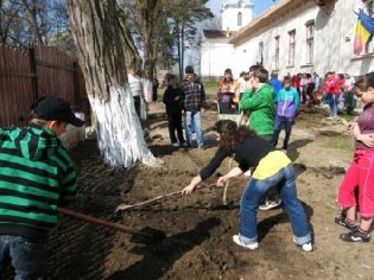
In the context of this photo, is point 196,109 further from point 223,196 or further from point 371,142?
point 371,142

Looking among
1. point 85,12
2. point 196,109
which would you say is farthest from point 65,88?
point 85,12

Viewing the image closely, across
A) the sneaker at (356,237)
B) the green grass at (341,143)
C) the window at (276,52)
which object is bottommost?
the sneaker at (356,237)

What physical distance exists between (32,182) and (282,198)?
2.66 meters

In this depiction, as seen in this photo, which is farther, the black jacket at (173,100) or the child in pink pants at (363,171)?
the black jacket at (173,100)

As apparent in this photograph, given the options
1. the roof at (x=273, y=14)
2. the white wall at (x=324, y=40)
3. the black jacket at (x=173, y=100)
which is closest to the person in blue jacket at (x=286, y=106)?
the black jacket at (x=173, y=100)

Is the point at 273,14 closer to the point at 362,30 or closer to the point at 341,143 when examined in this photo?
the point at 362,30

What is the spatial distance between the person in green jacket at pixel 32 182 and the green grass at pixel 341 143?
8.37m

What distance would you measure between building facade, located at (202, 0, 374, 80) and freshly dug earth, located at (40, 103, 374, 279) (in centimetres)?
1165

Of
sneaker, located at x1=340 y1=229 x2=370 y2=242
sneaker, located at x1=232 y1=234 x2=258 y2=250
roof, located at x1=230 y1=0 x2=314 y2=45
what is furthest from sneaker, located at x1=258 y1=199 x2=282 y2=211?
roof, located at x1=230 y1=0 x2=314 y2=45

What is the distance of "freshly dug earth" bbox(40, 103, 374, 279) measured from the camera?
13.9 ft

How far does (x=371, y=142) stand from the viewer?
4816 mm

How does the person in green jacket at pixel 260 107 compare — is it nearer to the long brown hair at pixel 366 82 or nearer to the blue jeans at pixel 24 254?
the long brown hair at pixel 366 82

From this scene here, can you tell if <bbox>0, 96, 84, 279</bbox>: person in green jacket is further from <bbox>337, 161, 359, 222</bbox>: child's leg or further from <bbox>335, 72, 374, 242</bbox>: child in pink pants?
<bbox>337, 161, 359, 222</bbox>: child's leg

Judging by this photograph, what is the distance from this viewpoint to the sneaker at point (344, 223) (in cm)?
526
